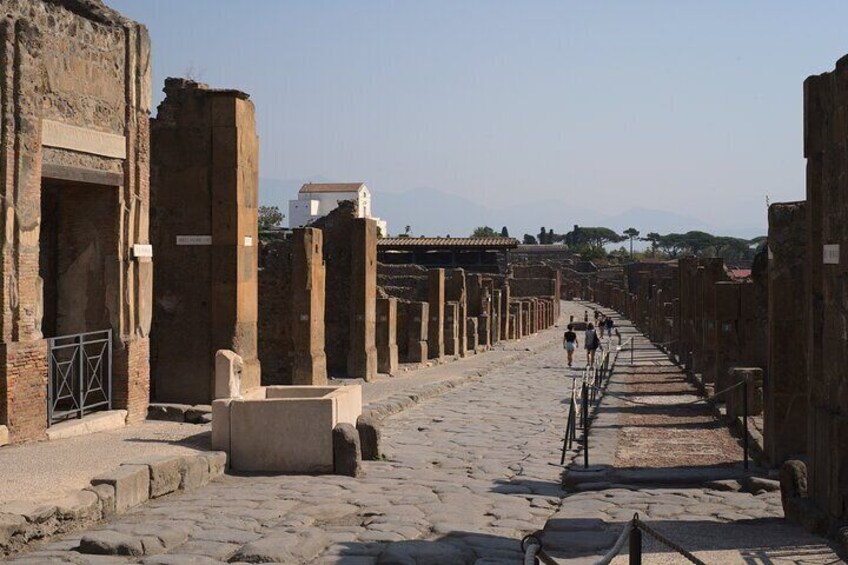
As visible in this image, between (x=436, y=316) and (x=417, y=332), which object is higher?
(x=436, y=316)

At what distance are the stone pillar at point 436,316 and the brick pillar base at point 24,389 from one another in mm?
17868

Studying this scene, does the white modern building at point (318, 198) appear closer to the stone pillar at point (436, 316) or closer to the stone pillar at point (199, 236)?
the stone pillar at point (436, 316)

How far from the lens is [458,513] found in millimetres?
9172

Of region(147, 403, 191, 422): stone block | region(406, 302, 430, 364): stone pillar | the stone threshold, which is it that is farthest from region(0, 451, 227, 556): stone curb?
region(406, 302, 430, 364): stone pillar

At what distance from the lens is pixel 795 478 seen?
8.66 meters

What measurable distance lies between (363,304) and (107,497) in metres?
14.4

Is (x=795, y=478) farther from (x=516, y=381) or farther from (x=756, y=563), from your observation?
(x=516, y=381)

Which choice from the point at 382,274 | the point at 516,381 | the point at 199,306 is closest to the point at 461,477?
the point at 199,306

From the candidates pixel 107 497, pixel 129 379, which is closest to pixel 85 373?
pixel 129 379

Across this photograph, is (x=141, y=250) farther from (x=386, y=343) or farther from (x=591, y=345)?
(x=591, y=345)

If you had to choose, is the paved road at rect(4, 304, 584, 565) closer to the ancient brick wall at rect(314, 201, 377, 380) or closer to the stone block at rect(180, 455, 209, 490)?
the stone block at rect(180, 455, 209, 490)

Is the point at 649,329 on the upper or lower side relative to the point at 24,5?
lower

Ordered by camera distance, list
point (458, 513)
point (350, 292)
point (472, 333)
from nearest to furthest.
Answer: point (458, 513), point (350, 292), point (472, 333)

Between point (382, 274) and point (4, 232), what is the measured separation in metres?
23.8
